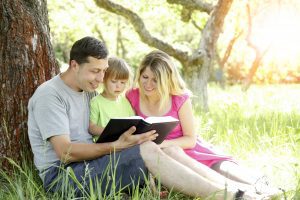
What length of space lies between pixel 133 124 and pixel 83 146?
0.39m

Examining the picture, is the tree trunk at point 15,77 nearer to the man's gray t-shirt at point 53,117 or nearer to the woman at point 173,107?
the man's gray t-shirt at point 53,117

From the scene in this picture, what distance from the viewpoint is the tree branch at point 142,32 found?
10008 millimetres

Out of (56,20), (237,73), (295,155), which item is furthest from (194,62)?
(237,73)

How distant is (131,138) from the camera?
12.3 ft

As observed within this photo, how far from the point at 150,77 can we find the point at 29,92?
3.21 ft

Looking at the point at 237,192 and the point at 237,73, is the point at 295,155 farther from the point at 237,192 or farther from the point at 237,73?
the point at 237,73

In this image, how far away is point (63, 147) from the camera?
378 cm

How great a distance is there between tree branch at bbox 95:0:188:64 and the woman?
5432mm

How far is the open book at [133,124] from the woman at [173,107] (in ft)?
1.50

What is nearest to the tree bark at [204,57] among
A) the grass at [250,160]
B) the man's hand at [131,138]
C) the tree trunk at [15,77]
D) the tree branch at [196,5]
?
the tree branch at [196,5]

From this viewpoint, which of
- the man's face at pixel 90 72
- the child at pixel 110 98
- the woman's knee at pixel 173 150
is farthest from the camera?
the child at pixel 110 98

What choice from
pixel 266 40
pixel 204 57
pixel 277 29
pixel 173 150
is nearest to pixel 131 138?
pixel 173 150

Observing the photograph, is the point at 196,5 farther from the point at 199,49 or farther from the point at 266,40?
the point at 266,40

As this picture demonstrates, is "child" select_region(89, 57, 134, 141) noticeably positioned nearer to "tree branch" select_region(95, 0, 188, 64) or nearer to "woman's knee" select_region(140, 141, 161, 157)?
"woman's knee" select_region(140, 141, 161, 157)
